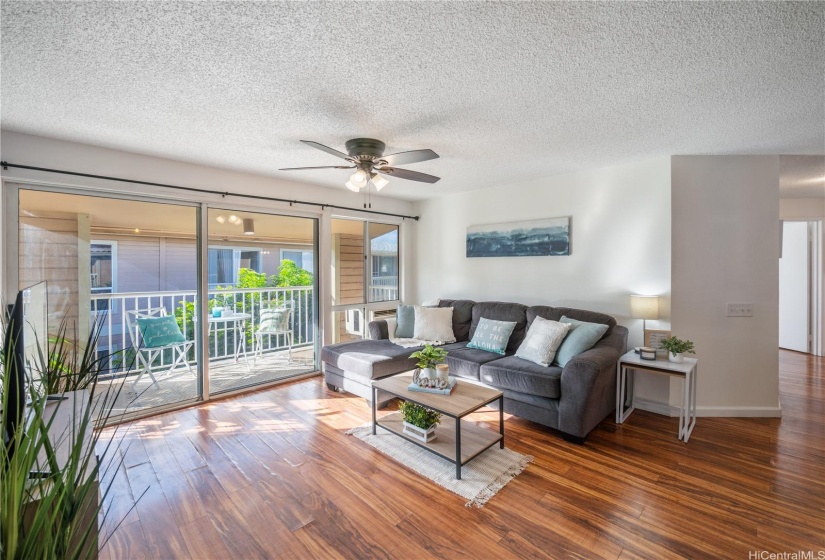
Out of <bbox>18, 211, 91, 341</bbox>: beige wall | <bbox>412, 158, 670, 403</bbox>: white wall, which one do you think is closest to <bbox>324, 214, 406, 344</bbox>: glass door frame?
<bbox>412, 158, 670, 403</bbox>: white wall

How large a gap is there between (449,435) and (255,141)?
2.78 meters

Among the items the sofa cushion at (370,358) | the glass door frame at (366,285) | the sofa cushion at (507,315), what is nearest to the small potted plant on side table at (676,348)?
the sofa cushion at (507,315)

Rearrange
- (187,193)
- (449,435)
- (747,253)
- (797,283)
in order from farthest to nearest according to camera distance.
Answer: (797,283), (187,193), (747,253), (449,435)

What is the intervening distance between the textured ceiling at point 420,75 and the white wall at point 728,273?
1.02 ft

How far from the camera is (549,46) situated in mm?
1714

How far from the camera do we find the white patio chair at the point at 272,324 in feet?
16.0

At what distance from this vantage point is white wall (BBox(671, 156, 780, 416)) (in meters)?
3.33

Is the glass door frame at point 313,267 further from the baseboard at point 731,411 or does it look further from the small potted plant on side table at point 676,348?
the baseboard at point 731,411

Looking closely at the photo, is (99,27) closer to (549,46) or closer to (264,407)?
(549,46)

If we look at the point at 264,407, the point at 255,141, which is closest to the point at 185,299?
the point at 264,407

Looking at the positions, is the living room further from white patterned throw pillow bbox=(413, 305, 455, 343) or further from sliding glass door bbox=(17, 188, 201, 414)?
white patterned throw pillow bbox=(413, 305, 455, 343)

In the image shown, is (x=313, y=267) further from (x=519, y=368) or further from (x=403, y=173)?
(x=519, y=368)

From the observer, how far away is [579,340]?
128 inches

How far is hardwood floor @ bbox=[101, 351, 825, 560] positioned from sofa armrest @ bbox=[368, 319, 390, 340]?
53.5 inches
